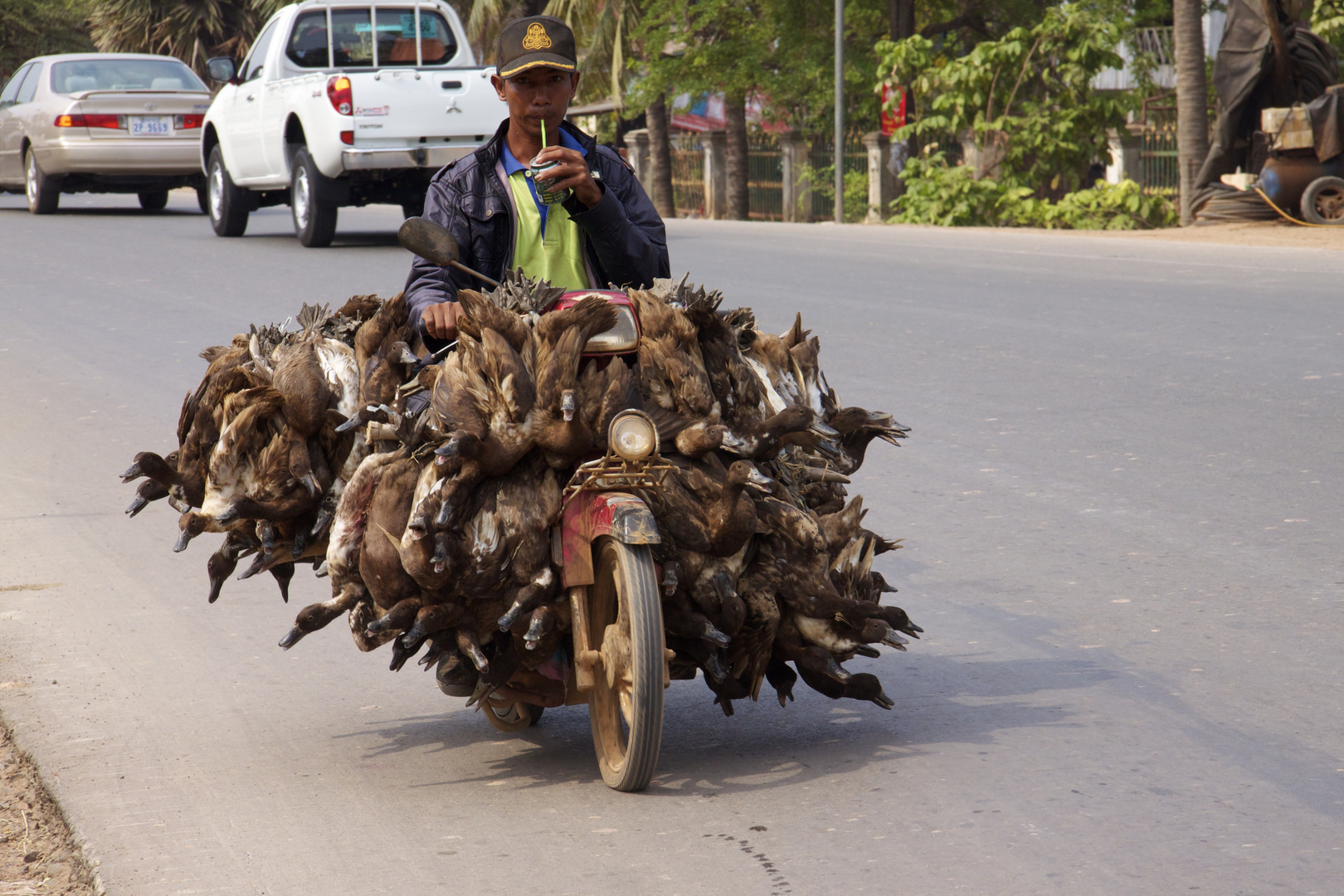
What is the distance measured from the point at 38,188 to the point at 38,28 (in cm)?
3189

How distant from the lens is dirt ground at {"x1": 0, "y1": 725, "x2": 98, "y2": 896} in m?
3.24

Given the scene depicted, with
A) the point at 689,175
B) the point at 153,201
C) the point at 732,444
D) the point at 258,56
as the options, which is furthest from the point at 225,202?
the point at 689,175

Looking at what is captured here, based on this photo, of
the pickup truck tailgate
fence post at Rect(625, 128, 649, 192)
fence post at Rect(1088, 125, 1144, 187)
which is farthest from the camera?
fence post at Rect(625, 128, 649, 192)

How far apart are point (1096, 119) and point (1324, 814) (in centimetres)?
2282

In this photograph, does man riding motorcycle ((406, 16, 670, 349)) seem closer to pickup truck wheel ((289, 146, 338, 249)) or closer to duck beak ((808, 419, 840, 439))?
duck beak ((808, 419, 840, 439))

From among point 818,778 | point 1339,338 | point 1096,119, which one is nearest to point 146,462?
point 818,778

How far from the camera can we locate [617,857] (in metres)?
3.24

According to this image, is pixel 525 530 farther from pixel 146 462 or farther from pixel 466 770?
pixel 146 462

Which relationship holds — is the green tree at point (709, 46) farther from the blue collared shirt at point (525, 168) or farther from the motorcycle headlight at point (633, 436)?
the motorcycle headlight at point (633, 436)

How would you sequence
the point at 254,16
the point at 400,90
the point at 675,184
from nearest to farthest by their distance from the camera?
the point at 400,90 → the point at 675,184 → the point at 254,16

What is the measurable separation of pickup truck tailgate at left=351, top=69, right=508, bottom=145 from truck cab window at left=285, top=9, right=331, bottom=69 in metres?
1.36

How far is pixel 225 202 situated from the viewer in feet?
57.1

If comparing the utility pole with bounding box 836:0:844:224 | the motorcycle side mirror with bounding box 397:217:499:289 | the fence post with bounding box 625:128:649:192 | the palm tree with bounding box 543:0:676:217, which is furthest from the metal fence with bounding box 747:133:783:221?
the motorcycle side mirror with bounding box 397:217:499:289

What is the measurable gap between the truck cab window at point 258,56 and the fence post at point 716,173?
57.7ft
